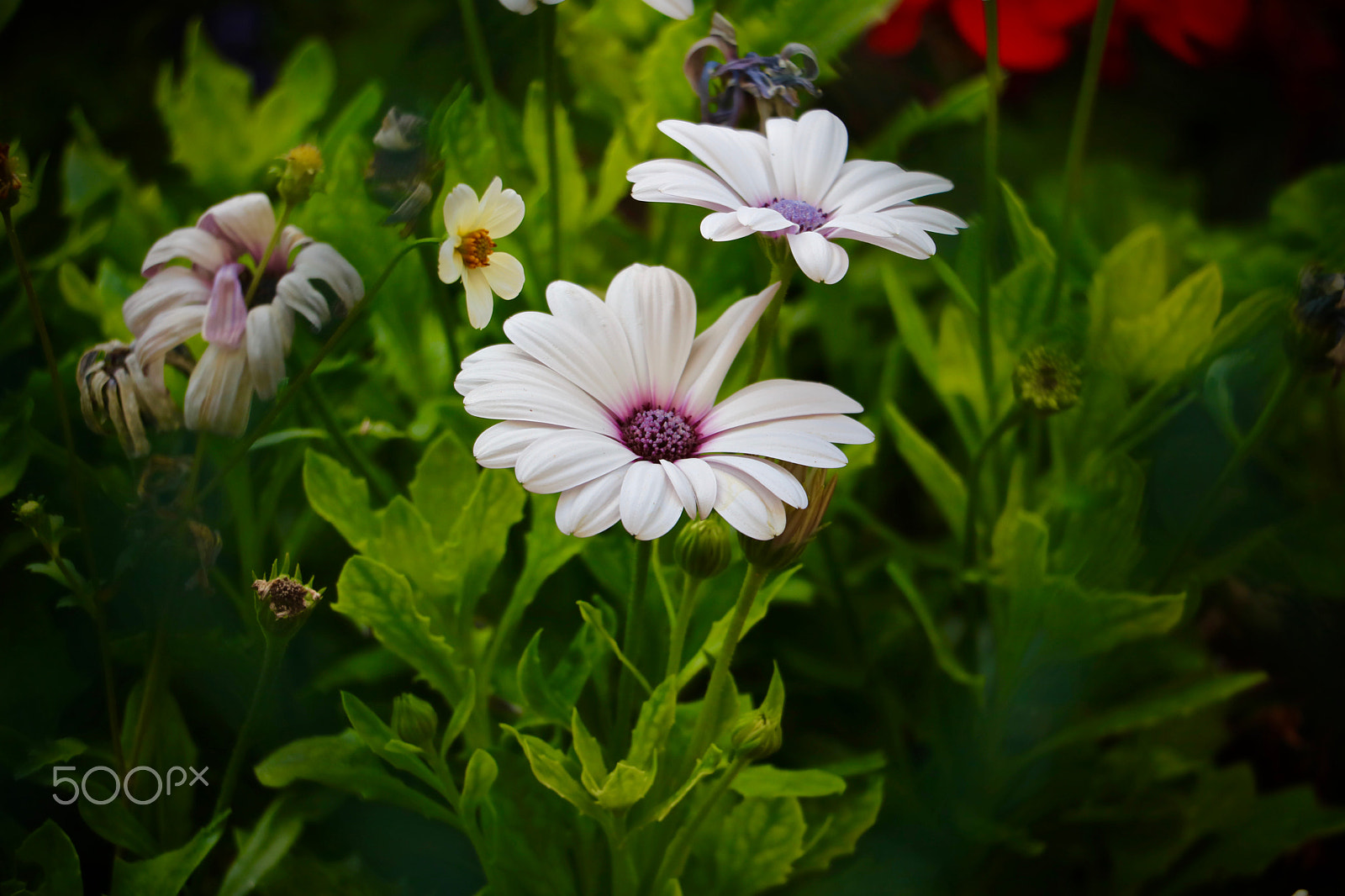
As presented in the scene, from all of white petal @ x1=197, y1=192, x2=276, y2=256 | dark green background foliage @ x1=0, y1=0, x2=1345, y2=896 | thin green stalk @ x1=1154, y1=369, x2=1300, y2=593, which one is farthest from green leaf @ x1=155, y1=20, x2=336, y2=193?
thin green stalk @ x1=1154, y1=369, x2=1300, y2=593

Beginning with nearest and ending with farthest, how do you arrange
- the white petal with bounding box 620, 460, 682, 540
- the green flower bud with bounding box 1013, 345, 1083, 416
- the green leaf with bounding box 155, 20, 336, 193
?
the white petal with bounding box 620, 460, 682, 540, the green flower bud with bounding box 1013, 345, 1083, 416, the green leaf with bounding box 155, 20, 336, 193

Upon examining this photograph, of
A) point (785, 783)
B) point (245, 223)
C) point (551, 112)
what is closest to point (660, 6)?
point (551, 112)

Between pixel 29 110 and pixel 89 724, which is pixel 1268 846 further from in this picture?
pixel 29 110

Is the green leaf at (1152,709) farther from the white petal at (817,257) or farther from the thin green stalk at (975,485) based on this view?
the white petal at (817,257)

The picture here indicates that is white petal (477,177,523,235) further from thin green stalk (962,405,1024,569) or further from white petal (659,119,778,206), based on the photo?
thin green stalk (962,405,1024,569)

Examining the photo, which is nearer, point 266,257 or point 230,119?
point 266,257

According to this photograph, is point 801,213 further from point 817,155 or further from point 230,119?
point 230,119
